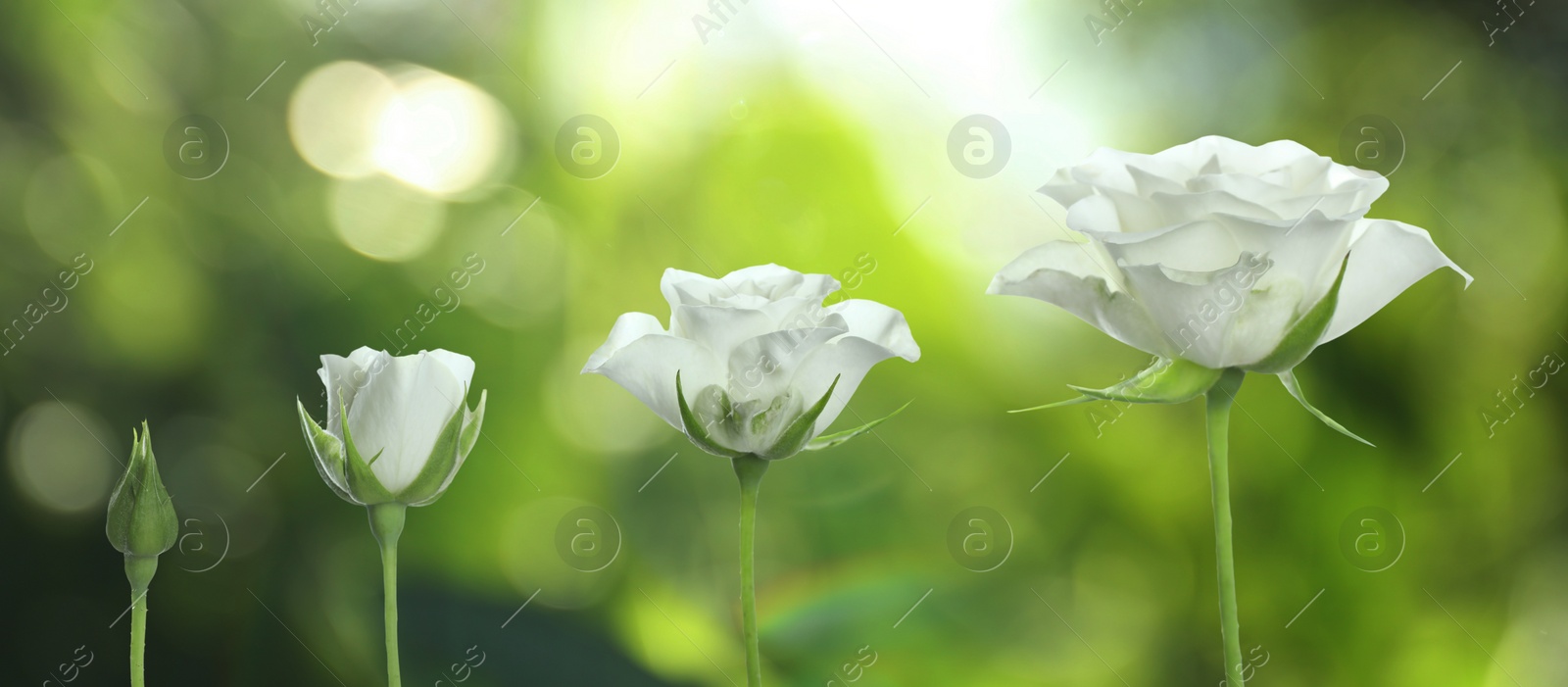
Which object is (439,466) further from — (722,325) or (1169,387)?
→ (1169,387)

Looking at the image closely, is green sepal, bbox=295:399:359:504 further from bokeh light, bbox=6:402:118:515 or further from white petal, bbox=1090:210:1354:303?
Answer: bokeh light, bbox=6:402:118:515

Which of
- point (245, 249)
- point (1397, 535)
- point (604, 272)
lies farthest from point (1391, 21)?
point (245, 249)

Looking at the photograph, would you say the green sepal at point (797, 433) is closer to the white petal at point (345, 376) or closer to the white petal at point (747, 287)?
the white petal at point (747, 287)

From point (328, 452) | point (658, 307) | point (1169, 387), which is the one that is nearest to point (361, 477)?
point (328, 452)

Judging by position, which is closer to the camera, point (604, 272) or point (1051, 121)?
point (1051, 121)

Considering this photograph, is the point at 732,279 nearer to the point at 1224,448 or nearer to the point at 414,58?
the point at 1224,448

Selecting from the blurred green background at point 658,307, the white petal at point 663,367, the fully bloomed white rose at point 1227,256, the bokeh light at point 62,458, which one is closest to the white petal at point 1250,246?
the fully bloomed white rose at point 1227,256
